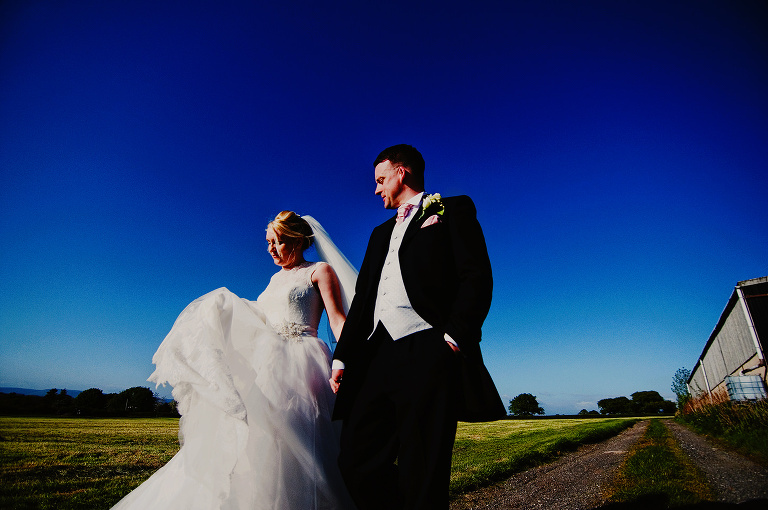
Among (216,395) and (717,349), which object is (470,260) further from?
(717,349)

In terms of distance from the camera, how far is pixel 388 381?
7.68 ft

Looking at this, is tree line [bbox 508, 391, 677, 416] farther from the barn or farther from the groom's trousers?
the groom's trousers

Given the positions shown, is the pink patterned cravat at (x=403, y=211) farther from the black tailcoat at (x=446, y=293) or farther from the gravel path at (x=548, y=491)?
the gravel path at (x=548, y=491)

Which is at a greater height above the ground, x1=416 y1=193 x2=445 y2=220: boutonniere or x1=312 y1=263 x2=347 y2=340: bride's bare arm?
x1=416 y1=193 x2=445 y2=220: boutonniere

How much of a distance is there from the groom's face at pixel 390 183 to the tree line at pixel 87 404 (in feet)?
144

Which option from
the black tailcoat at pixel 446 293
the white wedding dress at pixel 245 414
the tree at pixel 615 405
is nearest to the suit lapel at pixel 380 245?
the black tailcoat at pixel 446 293

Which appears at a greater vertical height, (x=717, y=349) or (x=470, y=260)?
(x=717, y=349)

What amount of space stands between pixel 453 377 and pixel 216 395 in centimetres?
183

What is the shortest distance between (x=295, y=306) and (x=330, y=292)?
15.2 inches

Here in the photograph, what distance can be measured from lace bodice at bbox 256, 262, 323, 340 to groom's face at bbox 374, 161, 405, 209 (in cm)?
121

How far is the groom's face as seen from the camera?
9.97ft

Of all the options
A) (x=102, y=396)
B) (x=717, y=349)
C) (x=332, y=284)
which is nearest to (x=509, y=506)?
(x=332, y=284)

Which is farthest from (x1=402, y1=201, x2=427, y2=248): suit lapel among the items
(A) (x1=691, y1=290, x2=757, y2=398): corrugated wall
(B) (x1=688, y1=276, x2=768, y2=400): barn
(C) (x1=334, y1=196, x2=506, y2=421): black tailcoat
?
(A) (x1=691, y1=290, x2=757, y2=398): corrugated wall

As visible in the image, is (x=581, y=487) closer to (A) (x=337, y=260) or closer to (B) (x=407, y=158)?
(A) (x=337, y=260)
